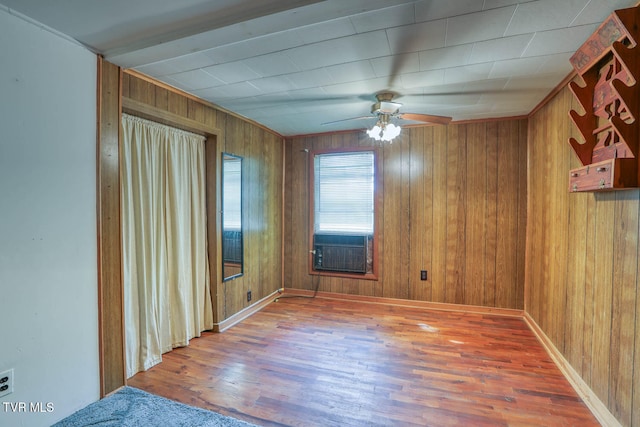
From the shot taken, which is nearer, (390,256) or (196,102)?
(196,102)

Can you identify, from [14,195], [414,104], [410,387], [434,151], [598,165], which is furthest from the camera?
[434,151]

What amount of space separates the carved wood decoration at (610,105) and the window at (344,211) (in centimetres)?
229

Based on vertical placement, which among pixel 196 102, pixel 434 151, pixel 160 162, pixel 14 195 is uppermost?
pixel 196 102

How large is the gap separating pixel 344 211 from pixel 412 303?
1533mm

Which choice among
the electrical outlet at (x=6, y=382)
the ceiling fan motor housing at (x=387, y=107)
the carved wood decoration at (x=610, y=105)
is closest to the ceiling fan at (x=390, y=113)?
the ceiling fan motor housing at (x=387, y=107)

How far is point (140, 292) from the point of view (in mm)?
2365

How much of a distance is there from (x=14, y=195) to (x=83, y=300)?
0.73 metres

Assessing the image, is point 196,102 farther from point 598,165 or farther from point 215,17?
point 598,165

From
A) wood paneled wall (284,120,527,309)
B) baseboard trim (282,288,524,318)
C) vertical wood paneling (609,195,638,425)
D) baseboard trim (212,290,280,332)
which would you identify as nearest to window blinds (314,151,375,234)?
wood paneled wall (284,120,527,309)

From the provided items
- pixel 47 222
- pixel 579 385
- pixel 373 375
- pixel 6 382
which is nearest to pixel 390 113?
pixel 373 375

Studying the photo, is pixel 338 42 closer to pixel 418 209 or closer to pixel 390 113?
pixel 390 113

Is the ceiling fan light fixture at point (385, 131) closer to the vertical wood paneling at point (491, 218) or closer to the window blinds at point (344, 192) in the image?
the window blinds at point (344, 192)

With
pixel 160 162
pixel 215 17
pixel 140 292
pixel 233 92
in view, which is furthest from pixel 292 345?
pixel 215 17

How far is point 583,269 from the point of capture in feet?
6.69
